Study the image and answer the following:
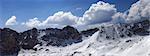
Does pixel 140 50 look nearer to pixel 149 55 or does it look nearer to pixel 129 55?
pixel 129 55

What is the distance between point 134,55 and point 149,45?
1101 cm

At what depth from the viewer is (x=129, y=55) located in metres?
199

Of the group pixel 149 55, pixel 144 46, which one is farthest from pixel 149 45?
pixel 149 55

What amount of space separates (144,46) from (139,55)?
1108 centimetres

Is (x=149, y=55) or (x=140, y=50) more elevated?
(x=140, y=50)

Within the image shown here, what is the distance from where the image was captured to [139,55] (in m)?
Answer: 191

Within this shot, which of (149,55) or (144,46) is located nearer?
(149,55)

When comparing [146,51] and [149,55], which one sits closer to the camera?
[149,55]

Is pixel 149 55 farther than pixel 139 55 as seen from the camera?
No

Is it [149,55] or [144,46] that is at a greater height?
[144,46]

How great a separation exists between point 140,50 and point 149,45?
661cm

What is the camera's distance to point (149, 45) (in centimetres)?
19400

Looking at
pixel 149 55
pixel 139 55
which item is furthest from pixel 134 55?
pixel 149 55

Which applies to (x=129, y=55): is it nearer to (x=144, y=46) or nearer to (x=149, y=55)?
(x=144, y=46)
